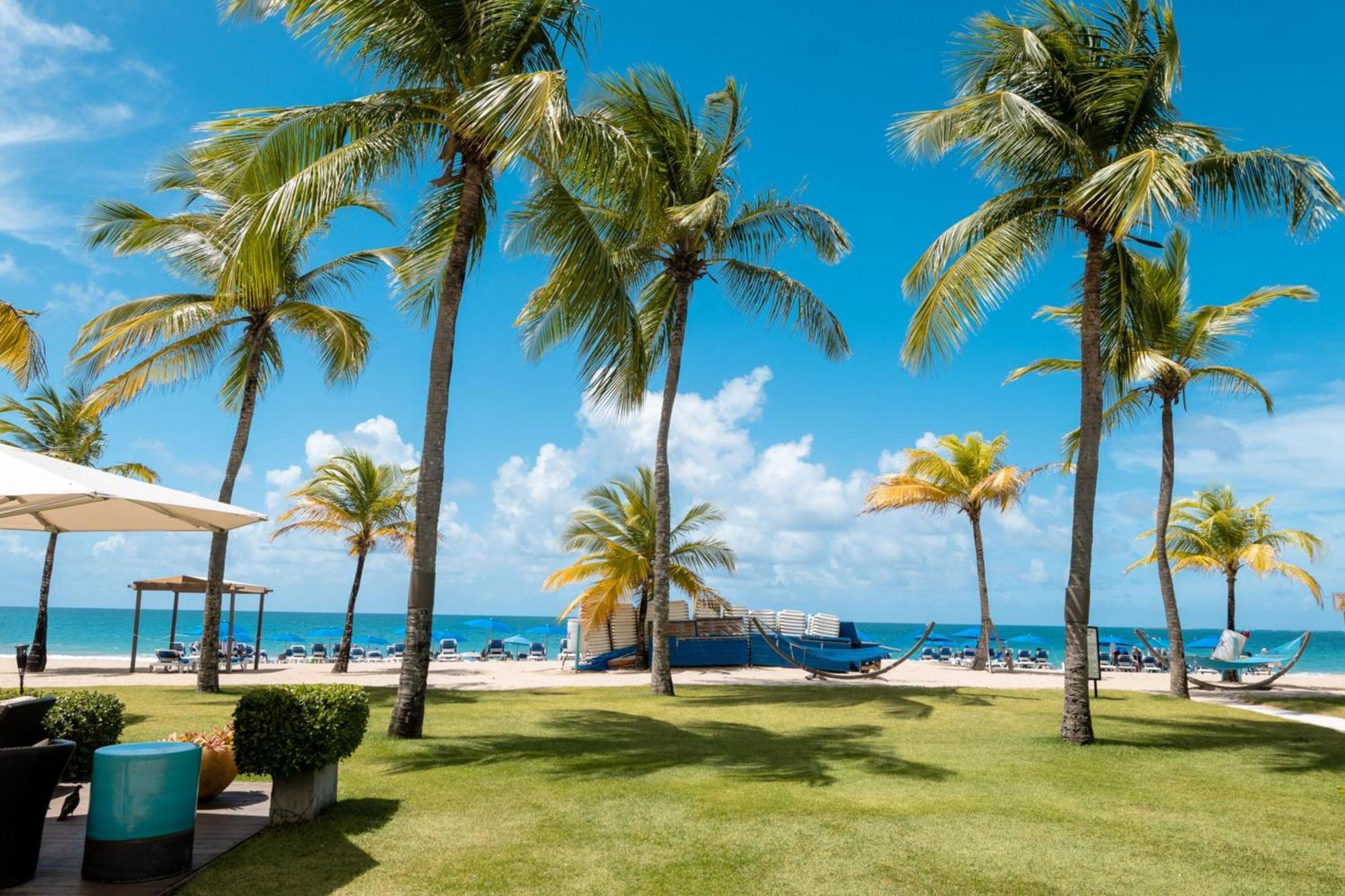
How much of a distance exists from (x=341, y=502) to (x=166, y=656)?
6.12 meters

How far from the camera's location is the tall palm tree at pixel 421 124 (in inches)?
363

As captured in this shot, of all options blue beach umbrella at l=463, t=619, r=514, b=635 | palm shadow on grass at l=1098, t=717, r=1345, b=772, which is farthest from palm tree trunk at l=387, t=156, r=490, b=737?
blue beach umbrella at l=463, t=619, r=514, b=635

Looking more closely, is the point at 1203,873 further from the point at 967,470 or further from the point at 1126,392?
the point at 967,470

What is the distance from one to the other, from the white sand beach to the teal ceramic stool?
37.0 feet

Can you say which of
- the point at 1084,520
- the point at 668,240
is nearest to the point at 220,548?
the point at 668,240

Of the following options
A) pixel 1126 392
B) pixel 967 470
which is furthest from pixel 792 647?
pixel 1126 392

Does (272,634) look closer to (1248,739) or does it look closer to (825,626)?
(825,626)

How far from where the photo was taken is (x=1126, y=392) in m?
16.1

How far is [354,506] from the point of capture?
21.9 m

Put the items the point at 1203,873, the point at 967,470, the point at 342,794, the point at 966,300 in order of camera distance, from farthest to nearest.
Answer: the point at 967,470 → the point at 966,300 → the point at 342,794 → the point at 1203,873

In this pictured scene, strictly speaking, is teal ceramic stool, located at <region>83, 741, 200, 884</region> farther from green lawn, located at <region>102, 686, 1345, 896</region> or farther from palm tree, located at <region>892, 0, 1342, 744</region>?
palm tree, located at <region>892, 0, 1342, 744</region>

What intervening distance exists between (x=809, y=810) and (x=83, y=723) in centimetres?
541

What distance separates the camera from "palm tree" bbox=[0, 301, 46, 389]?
9656mm

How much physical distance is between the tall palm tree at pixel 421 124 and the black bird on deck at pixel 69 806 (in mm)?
3795
